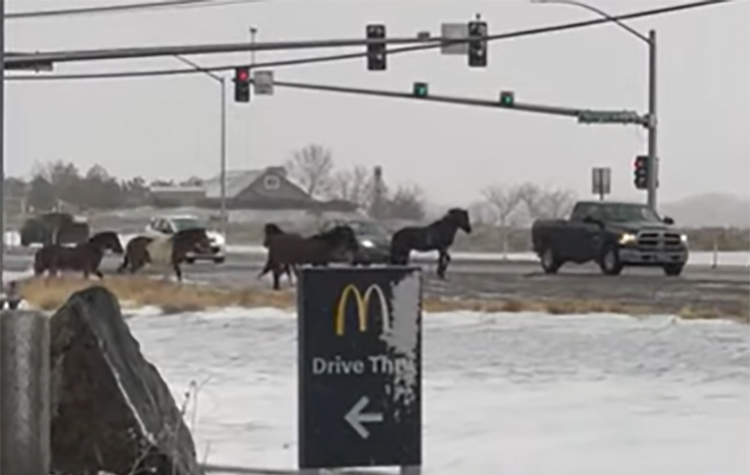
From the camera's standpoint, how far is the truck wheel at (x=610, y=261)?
154ft

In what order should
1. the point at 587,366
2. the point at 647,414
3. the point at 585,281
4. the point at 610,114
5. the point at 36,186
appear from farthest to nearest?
the point at 36,186, the point at 610,114, the point at 585,281, the point at 587,366, the point at 647,414

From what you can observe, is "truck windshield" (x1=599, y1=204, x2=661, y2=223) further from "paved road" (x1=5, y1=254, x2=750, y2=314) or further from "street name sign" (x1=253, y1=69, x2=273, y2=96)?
"street name sign" (x1=253, y1=69, x2=273, y2=96)

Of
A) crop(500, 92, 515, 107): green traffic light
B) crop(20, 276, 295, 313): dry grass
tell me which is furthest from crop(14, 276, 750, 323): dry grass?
crop(500, 92, 515, 107): green traffic light

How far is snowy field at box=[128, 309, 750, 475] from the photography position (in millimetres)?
13281

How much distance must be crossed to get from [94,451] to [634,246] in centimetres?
3708

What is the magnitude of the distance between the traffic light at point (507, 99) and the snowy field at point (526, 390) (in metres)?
17.6

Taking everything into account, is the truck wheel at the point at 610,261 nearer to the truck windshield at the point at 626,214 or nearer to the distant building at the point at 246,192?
the truck windshield at the point at 626,214

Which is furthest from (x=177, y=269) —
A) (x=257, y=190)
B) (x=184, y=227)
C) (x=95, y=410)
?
(x=95, y=410)

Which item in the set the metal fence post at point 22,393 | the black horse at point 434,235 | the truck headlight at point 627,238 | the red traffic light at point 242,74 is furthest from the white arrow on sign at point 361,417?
the black horse at point 434,235

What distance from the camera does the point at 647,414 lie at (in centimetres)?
1656

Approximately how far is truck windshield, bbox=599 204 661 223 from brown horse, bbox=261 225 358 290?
21.9 ft

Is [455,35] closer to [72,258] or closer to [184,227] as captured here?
[72,258]

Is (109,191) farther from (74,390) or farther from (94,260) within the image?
(74,390)

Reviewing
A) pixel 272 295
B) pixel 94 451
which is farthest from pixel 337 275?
pixel 272 295
